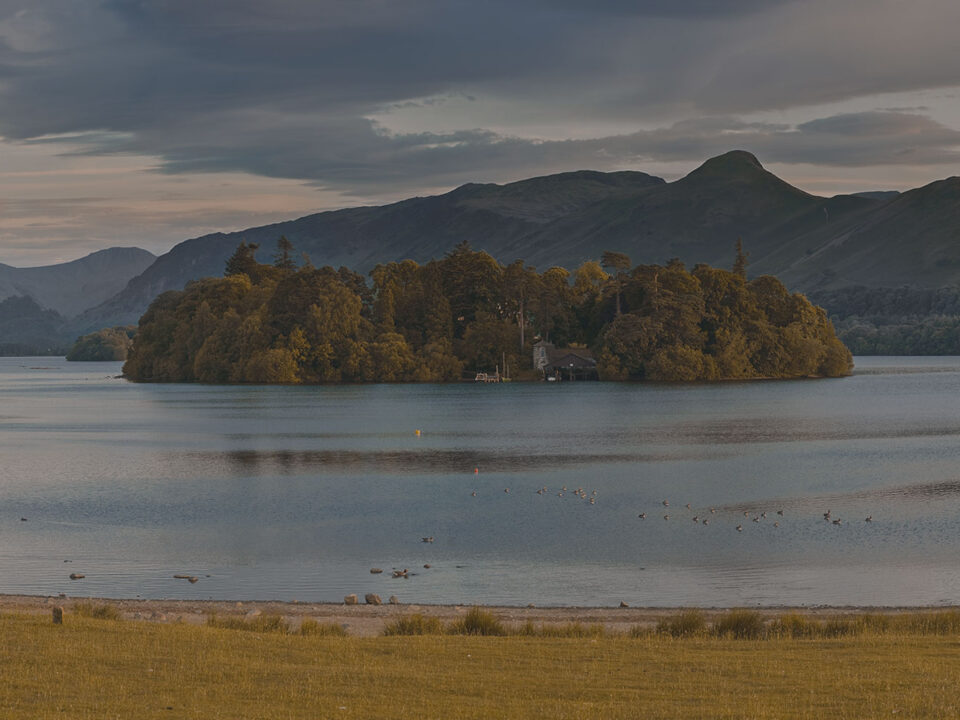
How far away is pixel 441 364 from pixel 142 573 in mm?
145820

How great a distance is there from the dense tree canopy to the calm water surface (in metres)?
61.6

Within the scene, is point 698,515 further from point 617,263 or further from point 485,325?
point 485,325

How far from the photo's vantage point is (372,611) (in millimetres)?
27594

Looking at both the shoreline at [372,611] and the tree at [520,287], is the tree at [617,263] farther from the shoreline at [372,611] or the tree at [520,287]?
the shoreline at [372,611]

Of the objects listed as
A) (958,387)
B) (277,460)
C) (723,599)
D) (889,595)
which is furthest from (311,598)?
(958,387)

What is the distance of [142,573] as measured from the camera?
3538 cm

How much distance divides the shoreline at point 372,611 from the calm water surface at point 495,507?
6.78 feet

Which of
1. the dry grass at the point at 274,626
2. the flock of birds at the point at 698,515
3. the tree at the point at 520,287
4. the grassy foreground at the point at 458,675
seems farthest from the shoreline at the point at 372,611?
the tree at the point at 520,287

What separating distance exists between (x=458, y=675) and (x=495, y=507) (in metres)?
32.8

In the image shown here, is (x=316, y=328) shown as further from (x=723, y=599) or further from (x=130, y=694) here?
(x=130, y=694)

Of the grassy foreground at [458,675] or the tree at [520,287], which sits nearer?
the grassy foreground at [458,675]

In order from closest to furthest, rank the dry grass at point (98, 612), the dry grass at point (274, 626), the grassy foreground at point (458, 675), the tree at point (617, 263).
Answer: the grassy foreground at point (458, 675)
the dry grass at point (274, 626)
the dry grass at point (98, 612)
the tree at point (617, 263)

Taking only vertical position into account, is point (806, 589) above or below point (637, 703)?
below

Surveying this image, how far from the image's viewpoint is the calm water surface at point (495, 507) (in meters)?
33.5
